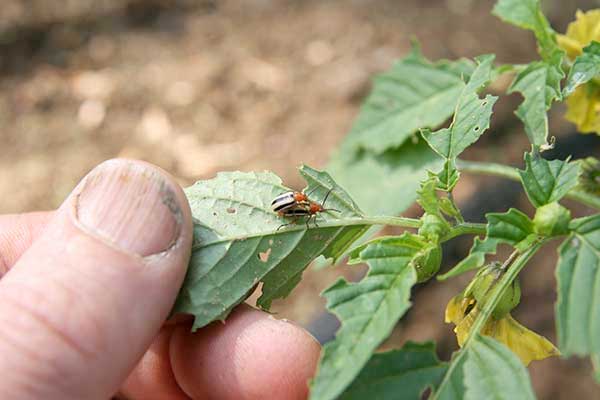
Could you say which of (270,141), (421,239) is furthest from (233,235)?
(270,141)

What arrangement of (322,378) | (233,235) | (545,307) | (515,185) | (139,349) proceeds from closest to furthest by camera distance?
(322,378), (139,349), (233,235), (545,307), (515,185)

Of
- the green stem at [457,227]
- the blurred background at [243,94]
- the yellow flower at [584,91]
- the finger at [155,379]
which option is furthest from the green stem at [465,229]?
the blurred background at [243,94]

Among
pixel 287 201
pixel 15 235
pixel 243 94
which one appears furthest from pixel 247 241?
pixel 243 94

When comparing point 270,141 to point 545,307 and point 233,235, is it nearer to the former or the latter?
point 545,307

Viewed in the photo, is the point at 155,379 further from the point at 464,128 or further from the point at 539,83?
the point at 539,83

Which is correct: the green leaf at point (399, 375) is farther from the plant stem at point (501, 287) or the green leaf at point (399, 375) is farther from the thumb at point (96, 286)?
the thumb at point (96, 286)
